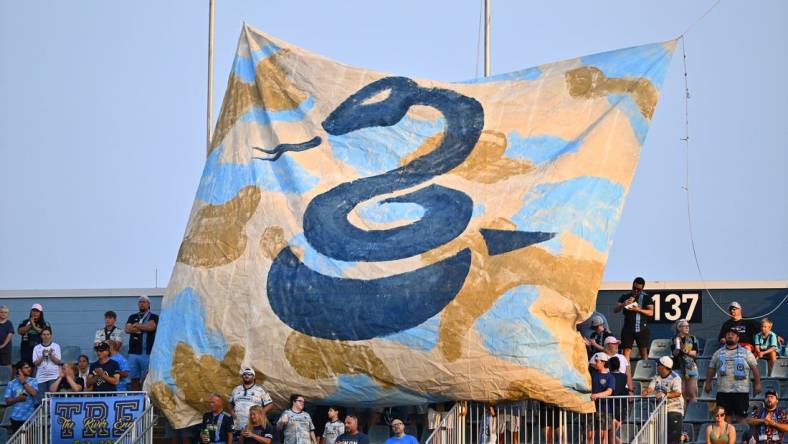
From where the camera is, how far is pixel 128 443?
19.8 m

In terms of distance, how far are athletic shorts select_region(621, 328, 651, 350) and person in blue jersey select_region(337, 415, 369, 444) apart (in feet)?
12.0

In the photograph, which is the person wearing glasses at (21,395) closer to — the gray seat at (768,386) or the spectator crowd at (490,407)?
the spectator crowd at (490,407)

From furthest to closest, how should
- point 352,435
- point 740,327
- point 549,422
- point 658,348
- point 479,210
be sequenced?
1. point 658,348
2. point 740,327
3. point 479,210
4. point 549,422
5. point 352,435

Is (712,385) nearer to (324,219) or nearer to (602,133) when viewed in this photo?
(602,133)

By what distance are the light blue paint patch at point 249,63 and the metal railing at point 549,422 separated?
4.34 m

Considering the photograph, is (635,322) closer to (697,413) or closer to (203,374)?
(697,413)

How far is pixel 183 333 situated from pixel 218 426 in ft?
4.20

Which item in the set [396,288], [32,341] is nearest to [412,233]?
[396,288]

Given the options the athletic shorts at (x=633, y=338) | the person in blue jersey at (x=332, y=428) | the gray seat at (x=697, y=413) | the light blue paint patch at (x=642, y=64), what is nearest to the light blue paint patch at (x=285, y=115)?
the light blue paint patch at (x=642, y=64)

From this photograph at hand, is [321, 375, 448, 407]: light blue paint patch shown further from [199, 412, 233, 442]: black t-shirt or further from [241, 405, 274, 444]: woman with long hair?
[199, 412, 233, 442]: black t-shirt

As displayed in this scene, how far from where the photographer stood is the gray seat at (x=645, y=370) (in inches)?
826

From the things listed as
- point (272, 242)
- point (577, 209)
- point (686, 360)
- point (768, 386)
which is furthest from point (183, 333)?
point (768, 386)

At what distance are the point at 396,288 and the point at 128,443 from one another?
3.16 m

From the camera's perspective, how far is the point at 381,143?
66.9ft
